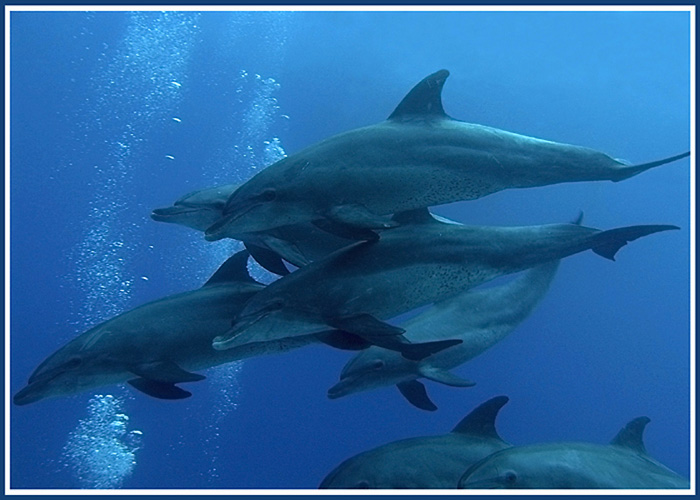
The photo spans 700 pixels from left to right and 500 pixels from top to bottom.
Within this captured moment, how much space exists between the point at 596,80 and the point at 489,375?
14448 millimetres

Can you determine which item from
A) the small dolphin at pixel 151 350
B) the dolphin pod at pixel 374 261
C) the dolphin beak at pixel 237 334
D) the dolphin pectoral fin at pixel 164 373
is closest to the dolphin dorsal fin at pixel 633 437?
the dolphin pod at pixel 374 261

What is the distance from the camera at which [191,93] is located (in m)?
23.1

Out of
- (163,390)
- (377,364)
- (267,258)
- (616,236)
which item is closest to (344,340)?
(267,258)

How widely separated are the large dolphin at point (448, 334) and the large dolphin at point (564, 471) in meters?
1.25

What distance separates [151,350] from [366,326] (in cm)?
212

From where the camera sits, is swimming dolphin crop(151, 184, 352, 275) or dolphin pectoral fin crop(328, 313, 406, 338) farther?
swimming dolphin crop(151, 184, 352, 275)

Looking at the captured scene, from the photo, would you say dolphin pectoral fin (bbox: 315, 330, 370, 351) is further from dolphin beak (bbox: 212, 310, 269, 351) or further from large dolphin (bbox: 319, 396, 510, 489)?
large dolphin (bbox: 319, 396, 510, 489)

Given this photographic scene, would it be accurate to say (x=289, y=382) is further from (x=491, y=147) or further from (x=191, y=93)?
(x=491, y=147)

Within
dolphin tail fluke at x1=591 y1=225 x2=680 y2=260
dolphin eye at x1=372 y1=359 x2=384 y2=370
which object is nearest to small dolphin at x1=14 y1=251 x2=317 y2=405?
dolphin eye at x1=372 y1=359 x2=384 y2=370

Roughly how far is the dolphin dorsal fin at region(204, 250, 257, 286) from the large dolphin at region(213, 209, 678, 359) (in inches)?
39.0

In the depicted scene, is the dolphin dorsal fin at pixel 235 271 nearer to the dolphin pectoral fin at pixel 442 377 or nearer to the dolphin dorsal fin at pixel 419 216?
the dolphin dorsal fin at pixel 419 216

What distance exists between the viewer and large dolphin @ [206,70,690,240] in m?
5.16

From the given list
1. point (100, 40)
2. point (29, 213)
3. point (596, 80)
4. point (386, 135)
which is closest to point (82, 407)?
point (29, 213)

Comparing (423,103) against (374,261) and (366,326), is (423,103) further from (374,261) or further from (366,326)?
(366,326)
